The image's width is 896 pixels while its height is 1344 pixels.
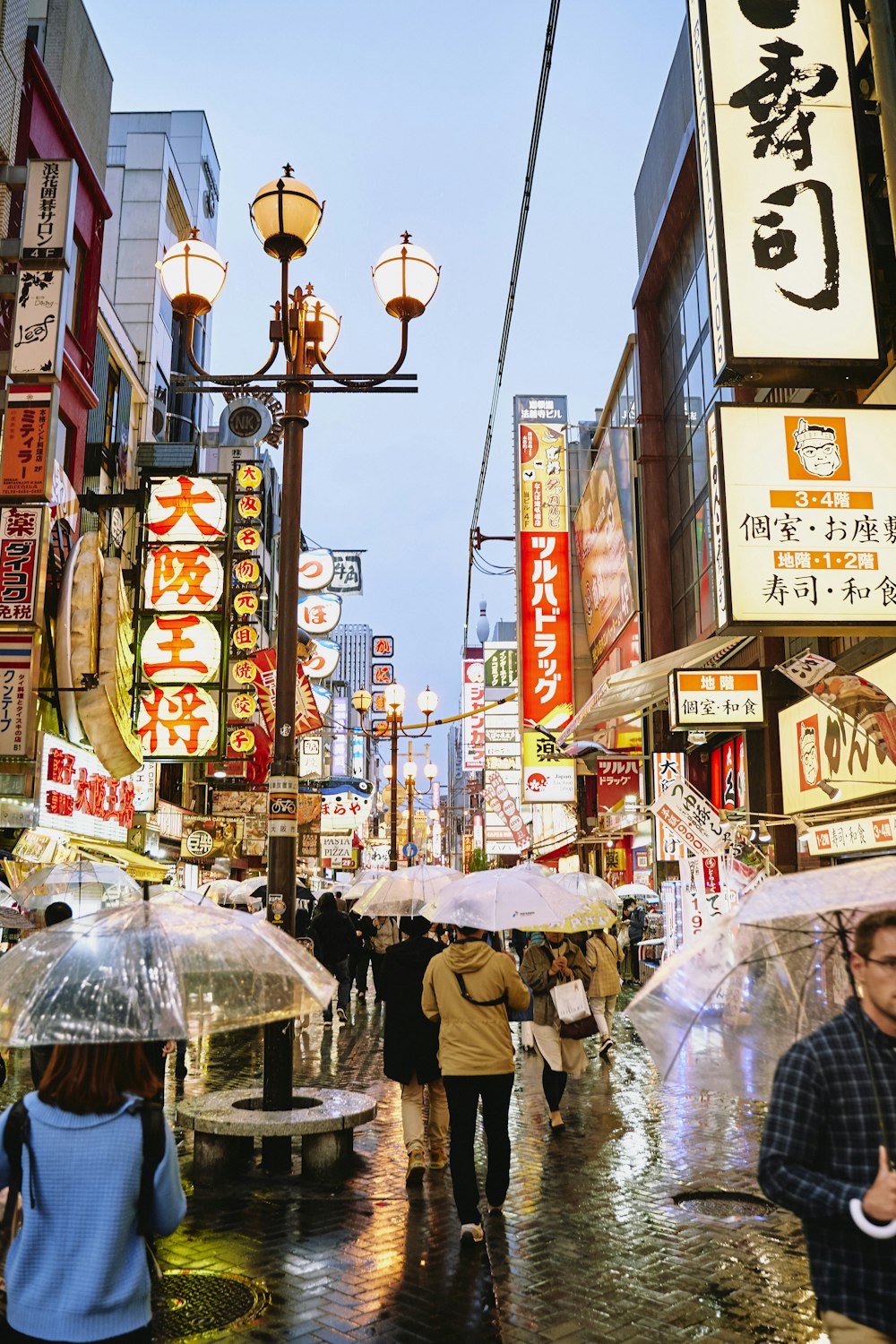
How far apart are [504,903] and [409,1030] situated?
4.39 feet

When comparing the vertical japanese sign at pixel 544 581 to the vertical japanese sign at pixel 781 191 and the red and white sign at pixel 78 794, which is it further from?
the vertical japanese sign at pixel 781 191

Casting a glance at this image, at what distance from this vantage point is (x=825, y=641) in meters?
14.3

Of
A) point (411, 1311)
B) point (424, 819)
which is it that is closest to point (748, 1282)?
point (411, 1311)

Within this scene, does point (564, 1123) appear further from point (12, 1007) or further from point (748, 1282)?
point (12, 1007)

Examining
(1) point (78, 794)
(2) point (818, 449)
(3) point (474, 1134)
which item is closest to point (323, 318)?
(2) point (818, 449)

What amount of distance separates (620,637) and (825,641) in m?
13.9

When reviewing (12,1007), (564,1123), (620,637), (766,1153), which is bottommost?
(564,1123)

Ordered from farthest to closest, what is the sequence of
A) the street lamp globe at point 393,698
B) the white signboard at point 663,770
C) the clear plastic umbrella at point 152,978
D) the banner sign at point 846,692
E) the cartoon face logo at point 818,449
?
the street lamp globe at point 393,698 < the white signboard at point 663,770 < the banner sign at point 846,692 < the cartoon face logo at point 818,449 < the clear plastic umbrella at point 152,978

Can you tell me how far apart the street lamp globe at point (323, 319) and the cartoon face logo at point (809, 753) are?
7.63 metres

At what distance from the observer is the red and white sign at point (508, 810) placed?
35656mm

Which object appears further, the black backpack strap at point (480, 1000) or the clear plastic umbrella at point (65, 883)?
the clear plastic umbrella at point (65, 883)

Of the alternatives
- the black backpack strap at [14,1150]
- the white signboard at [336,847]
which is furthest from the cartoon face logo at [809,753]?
the white signboard at [336,847]

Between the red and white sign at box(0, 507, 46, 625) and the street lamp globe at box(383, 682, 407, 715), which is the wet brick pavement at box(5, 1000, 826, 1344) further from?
the street lamp globe at box(383, 682, 407, 715)

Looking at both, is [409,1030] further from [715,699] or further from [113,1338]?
[715,699]
